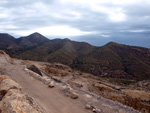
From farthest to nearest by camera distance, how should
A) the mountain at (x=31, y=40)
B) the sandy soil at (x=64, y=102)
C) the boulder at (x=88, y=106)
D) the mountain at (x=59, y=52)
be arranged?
the mountain at (x=31, y=40) → the mountain at (x=59, y=52) → the boulder at (x=88, y=106) → the sandy soil at (x=64, y=102)

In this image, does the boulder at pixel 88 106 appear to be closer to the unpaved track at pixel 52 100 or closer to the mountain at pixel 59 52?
the unpaved track at pixel 52 100

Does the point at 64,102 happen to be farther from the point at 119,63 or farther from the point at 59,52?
the point at 59,52

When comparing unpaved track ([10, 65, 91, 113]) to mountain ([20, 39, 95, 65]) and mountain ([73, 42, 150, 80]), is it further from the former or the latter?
mountain ([20, 39, 95, 65])

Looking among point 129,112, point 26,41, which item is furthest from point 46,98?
point 26,41

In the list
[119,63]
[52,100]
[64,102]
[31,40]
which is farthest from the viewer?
[31,40]

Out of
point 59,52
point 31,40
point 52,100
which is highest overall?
point 31,40

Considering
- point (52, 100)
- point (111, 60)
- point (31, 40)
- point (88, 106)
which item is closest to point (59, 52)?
point (111, 60)

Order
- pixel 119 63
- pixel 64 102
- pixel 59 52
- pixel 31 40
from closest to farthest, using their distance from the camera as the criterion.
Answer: pixel 64 102
pixel 119 63
pixel 59 52
pixel 31 40

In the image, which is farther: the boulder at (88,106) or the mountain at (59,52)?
the mountain at (59,52)

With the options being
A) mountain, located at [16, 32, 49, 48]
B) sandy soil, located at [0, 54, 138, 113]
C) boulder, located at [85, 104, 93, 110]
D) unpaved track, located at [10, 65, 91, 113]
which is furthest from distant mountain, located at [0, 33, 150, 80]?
boulder, located at [85, 104, 93, 110]

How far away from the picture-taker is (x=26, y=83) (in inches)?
567

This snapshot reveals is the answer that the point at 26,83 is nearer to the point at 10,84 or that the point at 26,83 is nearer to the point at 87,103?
the point at 10,84

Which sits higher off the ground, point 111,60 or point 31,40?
point 31,40

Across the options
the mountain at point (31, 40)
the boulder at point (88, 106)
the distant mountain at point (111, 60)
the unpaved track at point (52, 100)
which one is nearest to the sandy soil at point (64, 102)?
the unpaved track at point (52, 100)
